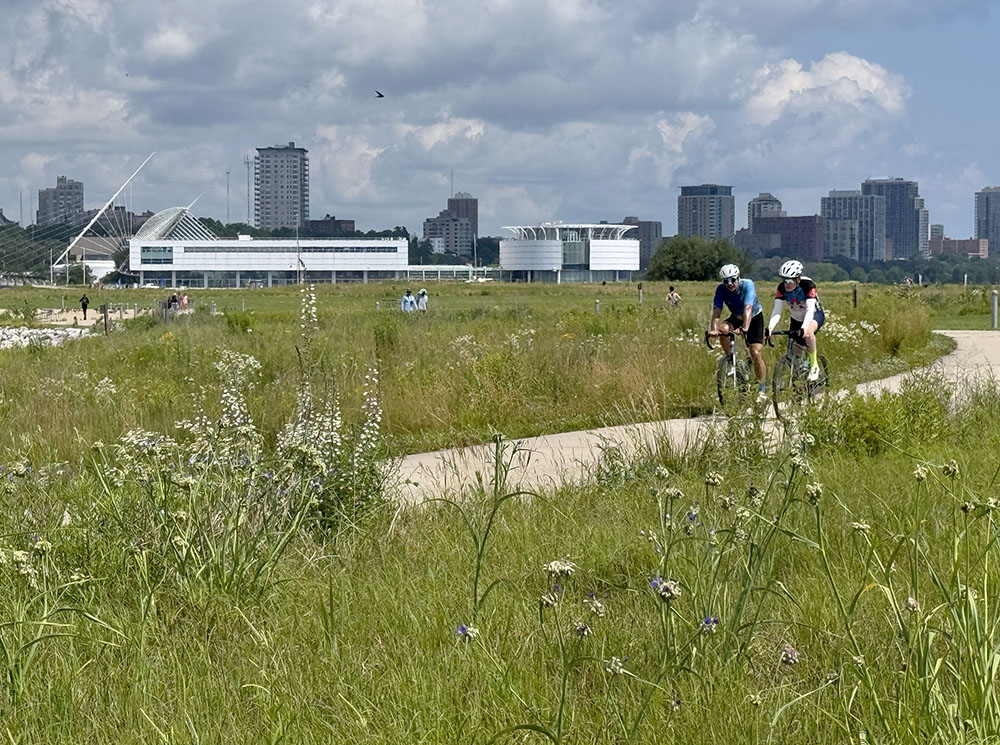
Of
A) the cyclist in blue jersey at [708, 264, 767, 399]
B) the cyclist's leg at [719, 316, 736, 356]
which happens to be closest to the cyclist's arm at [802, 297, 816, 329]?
the cyclist in blue jersey at [708, 264, 767, 399]

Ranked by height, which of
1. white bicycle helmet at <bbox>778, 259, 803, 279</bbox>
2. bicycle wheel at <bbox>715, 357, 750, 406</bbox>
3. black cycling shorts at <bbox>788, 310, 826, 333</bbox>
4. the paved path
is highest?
white bicycle helmet at <bbox>778, 259, 803, 279</bbox>

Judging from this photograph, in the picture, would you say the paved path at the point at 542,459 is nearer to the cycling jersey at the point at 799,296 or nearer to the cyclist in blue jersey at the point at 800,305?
the cyclist in blue jersey at the point at 800,305

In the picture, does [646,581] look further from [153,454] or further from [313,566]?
[153,454]

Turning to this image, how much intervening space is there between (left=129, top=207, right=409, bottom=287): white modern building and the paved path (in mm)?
168881

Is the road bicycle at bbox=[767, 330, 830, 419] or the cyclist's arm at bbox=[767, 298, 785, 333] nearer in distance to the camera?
the road bicycle at bbox=[767, 330, 830, 419]

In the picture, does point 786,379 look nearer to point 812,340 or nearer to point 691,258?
point 812,340

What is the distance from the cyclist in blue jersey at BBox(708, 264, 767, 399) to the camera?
528 inches

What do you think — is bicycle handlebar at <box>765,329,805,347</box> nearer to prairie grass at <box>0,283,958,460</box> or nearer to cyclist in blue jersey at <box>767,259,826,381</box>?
cyclist in blue jersey at <box>767,259,826,381</box>

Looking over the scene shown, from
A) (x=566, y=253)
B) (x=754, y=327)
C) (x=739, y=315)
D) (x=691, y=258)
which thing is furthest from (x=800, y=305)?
(x=566, y=253)

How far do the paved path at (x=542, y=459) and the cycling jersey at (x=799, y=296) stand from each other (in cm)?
184

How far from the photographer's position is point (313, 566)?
5852 mm

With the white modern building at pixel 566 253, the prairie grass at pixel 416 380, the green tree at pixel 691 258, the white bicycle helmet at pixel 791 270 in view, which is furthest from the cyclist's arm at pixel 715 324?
the white modern building at pixel 566 253

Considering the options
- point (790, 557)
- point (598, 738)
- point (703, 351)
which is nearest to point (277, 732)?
point (598, 738)

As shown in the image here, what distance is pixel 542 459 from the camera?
10.3 meters
